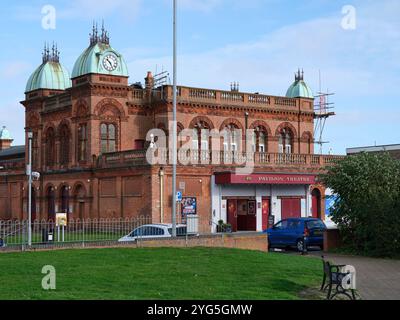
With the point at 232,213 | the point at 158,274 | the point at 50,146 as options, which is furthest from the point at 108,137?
the point at 158,274

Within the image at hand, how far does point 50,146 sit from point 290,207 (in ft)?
60.8

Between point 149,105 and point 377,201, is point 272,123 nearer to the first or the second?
point 149,105

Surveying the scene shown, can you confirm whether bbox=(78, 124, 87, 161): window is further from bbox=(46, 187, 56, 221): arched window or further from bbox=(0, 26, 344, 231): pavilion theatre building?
bbox=(46, 187, 56, 221): arched window

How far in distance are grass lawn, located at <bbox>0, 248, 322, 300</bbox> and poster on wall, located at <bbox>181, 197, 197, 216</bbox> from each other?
16.3 metres

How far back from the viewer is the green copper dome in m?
42.7

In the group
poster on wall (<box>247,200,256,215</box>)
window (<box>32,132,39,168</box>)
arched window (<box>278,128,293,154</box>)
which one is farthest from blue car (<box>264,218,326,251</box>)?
window (<box>32,132,39,168</box>)

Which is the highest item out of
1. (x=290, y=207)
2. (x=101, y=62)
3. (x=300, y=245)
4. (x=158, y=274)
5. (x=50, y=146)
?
(x=101, y=62)

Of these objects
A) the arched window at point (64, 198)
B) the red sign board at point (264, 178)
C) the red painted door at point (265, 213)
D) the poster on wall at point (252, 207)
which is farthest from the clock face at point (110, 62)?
the red painted door at point (265, 213)

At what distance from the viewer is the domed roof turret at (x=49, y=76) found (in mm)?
→ 50969

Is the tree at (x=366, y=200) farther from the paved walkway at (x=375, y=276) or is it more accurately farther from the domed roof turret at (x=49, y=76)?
the domed roof turret at (x=49, y=76)

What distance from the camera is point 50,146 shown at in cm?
4956

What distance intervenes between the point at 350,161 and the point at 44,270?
16.1m

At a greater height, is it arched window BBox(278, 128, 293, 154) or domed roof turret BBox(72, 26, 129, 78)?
domed roof turret BBox(72, 26, 129, 78)

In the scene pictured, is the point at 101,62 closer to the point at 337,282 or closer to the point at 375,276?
the point at 375,276
